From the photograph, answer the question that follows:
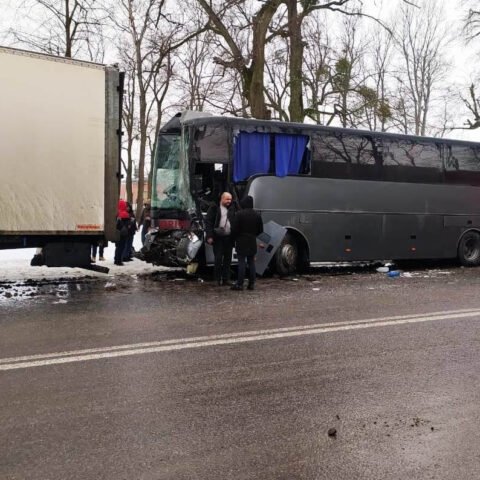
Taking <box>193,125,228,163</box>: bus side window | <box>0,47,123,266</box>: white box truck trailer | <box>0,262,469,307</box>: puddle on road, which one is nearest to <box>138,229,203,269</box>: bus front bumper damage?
<box>0,262,469,307</box>: puddle on road

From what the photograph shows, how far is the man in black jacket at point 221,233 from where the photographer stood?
1122 centimetres

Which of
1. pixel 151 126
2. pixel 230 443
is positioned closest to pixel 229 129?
pixel 230 443

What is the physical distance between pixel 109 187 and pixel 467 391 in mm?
6666

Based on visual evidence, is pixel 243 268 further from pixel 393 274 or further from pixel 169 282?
pixel 393 274

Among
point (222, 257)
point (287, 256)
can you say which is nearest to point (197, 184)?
point (222, 257)

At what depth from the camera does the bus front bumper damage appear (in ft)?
38.6

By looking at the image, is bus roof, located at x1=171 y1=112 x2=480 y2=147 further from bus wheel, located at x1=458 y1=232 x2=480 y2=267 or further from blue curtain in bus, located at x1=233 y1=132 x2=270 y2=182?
bus wheel, located at x1=458 y1=232 x2=480 y2=267

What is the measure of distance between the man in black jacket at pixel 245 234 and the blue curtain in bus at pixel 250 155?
167cm

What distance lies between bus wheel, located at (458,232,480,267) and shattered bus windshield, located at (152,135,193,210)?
26.1 ft

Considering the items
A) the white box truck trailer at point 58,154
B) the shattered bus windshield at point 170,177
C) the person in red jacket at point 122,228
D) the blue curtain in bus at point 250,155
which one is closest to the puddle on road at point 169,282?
the white box truck trailer at point 58,154

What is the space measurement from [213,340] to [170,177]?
264 inches

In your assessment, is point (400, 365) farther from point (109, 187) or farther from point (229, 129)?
point (229, 129)

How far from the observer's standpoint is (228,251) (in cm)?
1147

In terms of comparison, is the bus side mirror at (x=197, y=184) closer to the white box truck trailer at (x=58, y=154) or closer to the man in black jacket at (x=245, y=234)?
the man in black jacket at (x=245, y=234)
